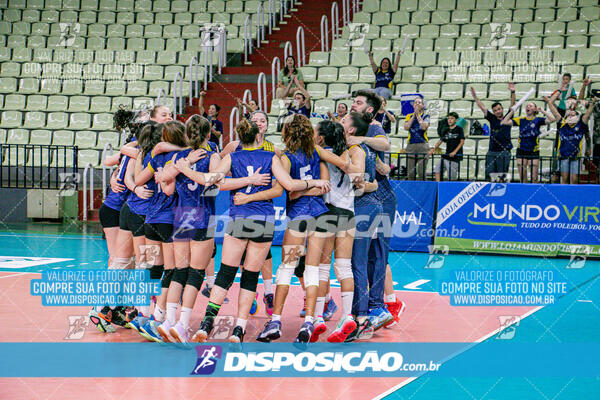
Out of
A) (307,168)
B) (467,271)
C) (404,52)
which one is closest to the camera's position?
(307,168)

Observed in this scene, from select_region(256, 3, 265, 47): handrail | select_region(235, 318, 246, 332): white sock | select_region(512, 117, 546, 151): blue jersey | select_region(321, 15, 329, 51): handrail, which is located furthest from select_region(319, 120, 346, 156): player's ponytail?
select_region(256, 3, 265, 47): handrail

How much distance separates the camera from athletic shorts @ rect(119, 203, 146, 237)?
692 centimetres

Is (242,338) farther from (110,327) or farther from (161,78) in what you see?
(161,78)

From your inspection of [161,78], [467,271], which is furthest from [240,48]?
[467,271]

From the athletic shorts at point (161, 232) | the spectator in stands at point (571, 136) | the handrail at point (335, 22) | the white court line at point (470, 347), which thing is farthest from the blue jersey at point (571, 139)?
the athletic shorts at point (161, 232)

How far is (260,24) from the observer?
20703 millimetres

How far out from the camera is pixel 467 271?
11.1 m

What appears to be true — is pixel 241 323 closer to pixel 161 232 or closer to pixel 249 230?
pixel 249 230

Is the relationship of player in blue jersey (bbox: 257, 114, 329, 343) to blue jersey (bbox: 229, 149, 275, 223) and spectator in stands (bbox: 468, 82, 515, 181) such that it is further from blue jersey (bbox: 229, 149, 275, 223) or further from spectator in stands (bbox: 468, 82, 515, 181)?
spectator in stands (bbox: 468, 82, 515, 181)

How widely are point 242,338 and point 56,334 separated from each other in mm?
1780

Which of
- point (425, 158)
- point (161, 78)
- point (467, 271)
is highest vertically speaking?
point (161, 78)

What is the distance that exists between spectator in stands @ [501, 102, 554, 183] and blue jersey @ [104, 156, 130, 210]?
7.85 metres

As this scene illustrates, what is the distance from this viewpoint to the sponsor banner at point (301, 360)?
583 cm

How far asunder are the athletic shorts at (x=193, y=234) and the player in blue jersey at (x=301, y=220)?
2.20 ft
